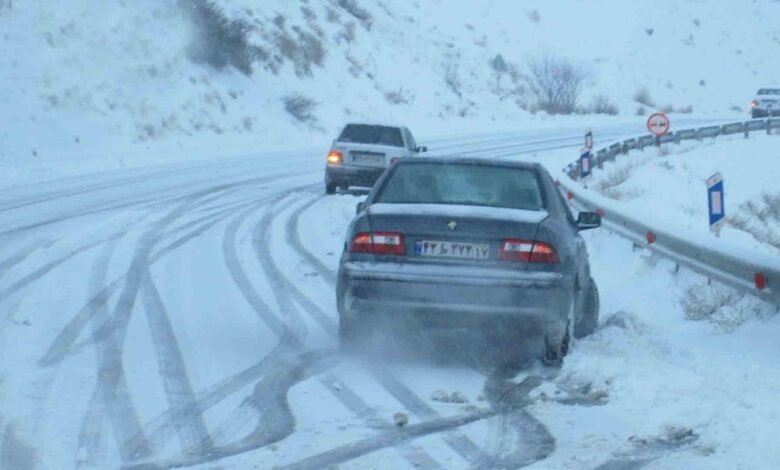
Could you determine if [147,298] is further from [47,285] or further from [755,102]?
[755,102]

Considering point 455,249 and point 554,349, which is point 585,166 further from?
point 455,249

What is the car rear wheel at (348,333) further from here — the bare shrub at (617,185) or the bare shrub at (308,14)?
the bare shrub at (308,14)

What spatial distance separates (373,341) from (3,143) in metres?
20.5

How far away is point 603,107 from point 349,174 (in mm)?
44187

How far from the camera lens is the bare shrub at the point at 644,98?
235ft

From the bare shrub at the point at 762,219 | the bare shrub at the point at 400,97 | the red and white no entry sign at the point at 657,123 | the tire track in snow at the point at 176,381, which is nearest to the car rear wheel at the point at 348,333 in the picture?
the tire track in snow at the point at 176,381

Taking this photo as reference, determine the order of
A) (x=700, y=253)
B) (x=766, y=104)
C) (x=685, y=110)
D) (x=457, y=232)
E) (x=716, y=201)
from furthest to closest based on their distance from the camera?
(x=685, y=110) < (x=766, y=104) < (x=716, y=201) < (x=700, y=253) < (x=457, y=232)

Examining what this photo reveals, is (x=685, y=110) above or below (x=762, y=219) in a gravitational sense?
below

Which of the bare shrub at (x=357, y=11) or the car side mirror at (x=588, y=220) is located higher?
the bare shrub at (x=357, y=11)

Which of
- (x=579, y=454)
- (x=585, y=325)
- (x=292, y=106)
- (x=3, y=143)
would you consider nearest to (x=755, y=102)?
(x=292, y=106)

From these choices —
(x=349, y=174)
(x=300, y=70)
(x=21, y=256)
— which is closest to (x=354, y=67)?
(x=300, y=70)

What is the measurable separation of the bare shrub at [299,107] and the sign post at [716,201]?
86.3 feet

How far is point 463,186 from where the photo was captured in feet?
33.9

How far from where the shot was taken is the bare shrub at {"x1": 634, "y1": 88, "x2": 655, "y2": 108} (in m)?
71.7
